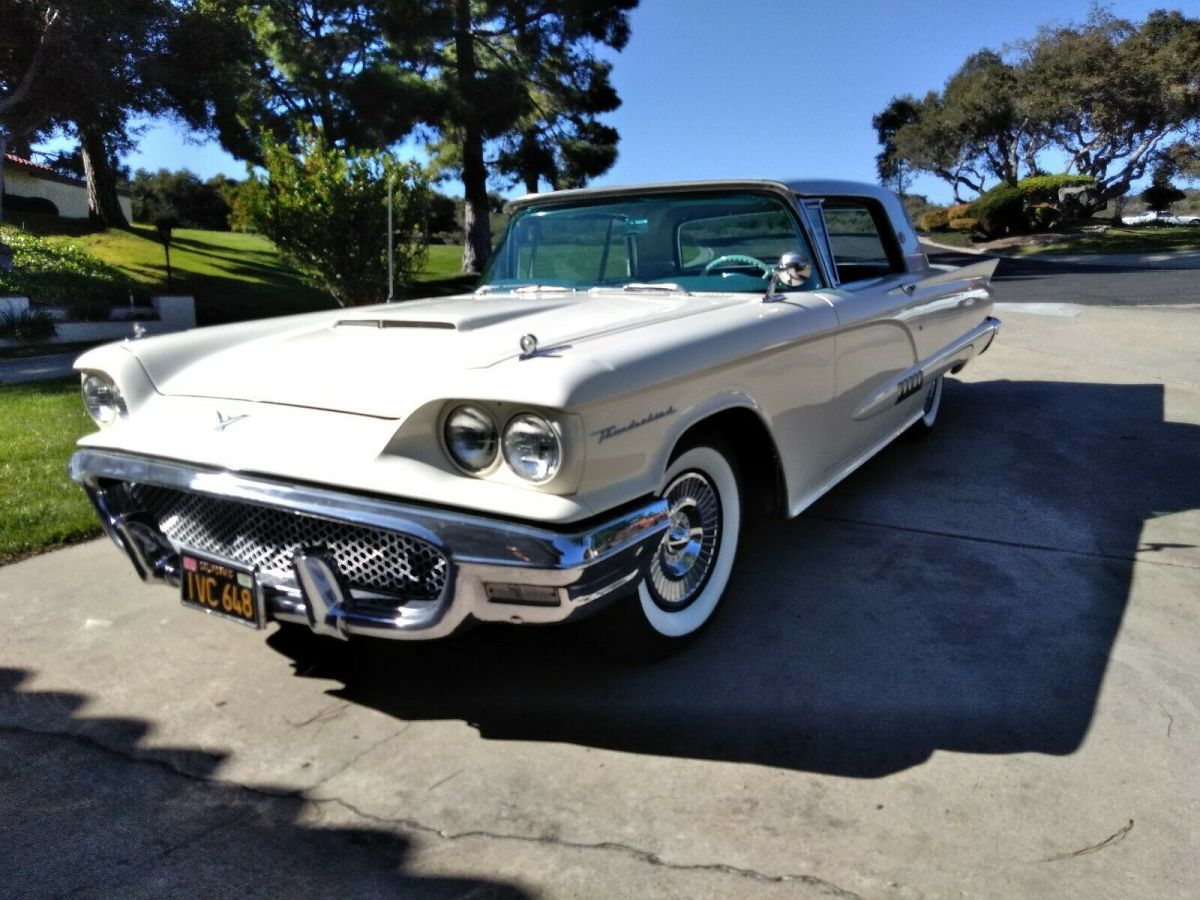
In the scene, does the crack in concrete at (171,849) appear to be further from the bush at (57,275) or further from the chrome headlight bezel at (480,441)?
the bush at (57,275)

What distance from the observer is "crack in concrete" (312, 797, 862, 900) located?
1979 millimetres

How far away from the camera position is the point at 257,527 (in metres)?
2.68

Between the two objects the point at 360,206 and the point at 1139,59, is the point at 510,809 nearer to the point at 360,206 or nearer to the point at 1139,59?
the point at 360,206

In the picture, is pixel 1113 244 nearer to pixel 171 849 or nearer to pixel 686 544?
pixel 686 544

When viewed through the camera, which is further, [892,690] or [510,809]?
[892,690]

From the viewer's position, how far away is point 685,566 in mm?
2990

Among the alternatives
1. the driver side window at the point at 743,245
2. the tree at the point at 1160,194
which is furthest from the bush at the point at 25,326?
the tree at the point at 1160,194

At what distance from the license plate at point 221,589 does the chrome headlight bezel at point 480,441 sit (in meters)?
0.67

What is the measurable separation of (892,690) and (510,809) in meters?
1.22

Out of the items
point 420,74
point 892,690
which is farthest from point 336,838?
point 420,74

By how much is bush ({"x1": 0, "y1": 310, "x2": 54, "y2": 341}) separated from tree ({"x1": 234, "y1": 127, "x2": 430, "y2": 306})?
3.15m

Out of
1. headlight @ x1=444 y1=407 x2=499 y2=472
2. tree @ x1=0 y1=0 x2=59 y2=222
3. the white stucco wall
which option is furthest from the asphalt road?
the white stucco wall

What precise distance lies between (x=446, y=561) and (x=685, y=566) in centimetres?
97

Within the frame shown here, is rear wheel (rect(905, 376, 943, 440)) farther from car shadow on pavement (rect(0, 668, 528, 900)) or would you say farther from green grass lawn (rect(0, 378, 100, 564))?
green grass lawn (rect(0, 378, 100, 564))
